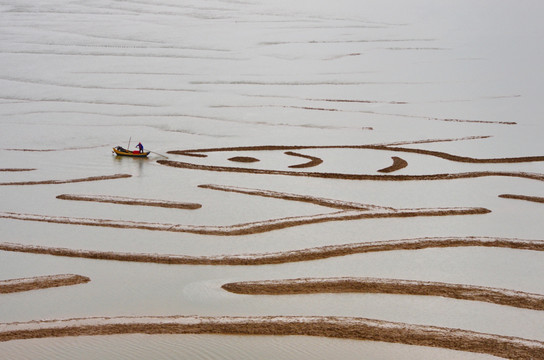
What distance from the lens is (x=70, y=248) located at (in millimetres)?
8969

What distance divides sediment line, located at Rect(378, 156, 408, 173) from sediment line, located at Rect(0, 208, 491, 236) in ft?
6.63

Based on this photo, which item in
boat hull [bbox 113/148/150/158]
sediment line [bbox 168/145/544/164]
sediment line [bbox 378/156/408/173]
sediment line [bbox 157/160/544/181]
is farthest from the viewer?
boat hull [bbox 113/148/150/158]

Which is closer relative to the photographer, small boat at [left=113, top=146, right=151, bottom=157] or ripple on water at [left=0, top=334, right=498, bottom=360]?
ripple on water at [left=0, top=334, right=498, bottom=360]

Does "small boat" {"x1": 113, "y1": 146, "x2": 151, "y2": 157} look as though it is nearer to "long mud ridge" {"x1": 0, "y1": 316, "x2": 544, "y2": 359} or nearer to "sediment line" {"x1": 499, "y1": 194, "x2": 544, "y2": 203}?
"long mud ridge" {"x1": 0, "y1": 316, "x2": 544, "y2": 359}

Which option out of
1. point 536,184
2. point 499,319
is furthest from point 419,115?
point 499,319

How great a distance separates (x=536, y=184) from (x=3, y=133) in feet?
36.8

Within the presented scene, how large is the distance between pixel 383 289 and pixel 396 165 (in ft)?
16.6

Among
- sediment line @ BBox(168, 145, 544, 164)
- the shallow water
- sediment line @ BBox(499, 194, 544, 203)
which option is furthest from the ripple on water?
sediment line @ BBox(168, 145, 544, 164)

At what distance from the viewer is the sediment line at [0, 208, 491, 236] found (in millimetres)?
9547

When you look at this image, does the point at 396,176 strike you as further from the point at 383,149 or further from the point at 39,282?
the point at 39,282

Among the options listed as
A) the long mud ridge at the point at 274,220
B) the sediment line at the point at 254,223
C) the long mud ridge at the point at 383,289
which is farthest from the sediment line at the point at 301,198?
the long mud ridge at the point at 383,289

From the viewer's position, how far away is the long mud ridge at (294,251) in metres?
8.54

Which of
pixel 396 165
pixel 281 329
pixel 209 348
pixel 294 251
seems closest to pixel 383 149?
pixel 396 165

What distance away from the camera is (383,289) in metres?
7.79
